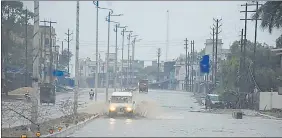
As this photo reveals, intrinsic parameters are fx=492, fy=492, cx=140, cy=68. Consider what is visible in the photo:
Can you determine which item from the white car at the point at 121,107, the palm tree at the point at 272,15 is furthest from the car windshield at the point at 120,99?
the palm tree at the point at 272,15

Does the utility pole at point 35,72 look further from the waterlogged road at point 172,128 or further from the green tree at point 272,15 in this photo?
the green tree at point 272,15

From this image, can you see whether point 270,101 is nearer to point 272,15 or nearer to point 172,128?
point 272,15

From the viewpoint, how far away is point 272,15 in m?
43.9

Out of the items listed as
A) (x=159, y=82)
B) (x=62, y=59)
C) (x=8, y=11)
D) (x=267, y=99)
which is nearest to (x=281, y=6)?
(x=267, y=99)

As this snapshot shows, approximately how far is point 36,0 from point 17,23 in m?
42.6

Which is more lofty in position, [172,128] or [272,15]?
[272,15]

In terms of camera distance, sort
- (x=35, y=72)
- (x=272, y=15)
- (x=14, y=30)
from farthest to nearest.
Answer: (x=14, y=30) → (x=272, y=15) → (x=35, y=72)

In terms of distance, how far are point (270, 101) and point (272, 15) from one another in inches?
397

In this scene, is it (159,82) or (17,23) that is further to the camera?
(159,82)

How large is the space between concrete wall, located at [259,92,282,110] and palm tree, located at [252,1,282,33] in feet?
22.8

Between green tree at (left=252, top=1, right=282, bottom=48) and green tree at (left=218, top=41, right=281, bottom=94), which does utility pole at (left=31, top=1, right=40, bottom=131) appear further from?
green tree at (left=218, top=41, right=281, bottom=94)

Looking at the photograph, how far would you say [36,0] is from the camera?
20844 millimetres

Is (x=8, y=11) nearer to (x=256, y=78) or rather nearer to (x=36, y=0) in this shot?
(x=256, y=78)

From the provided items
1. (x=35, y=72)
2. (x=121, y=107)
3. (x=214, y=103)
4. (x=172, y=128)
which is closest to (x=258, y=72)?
(x=214, y=103)
